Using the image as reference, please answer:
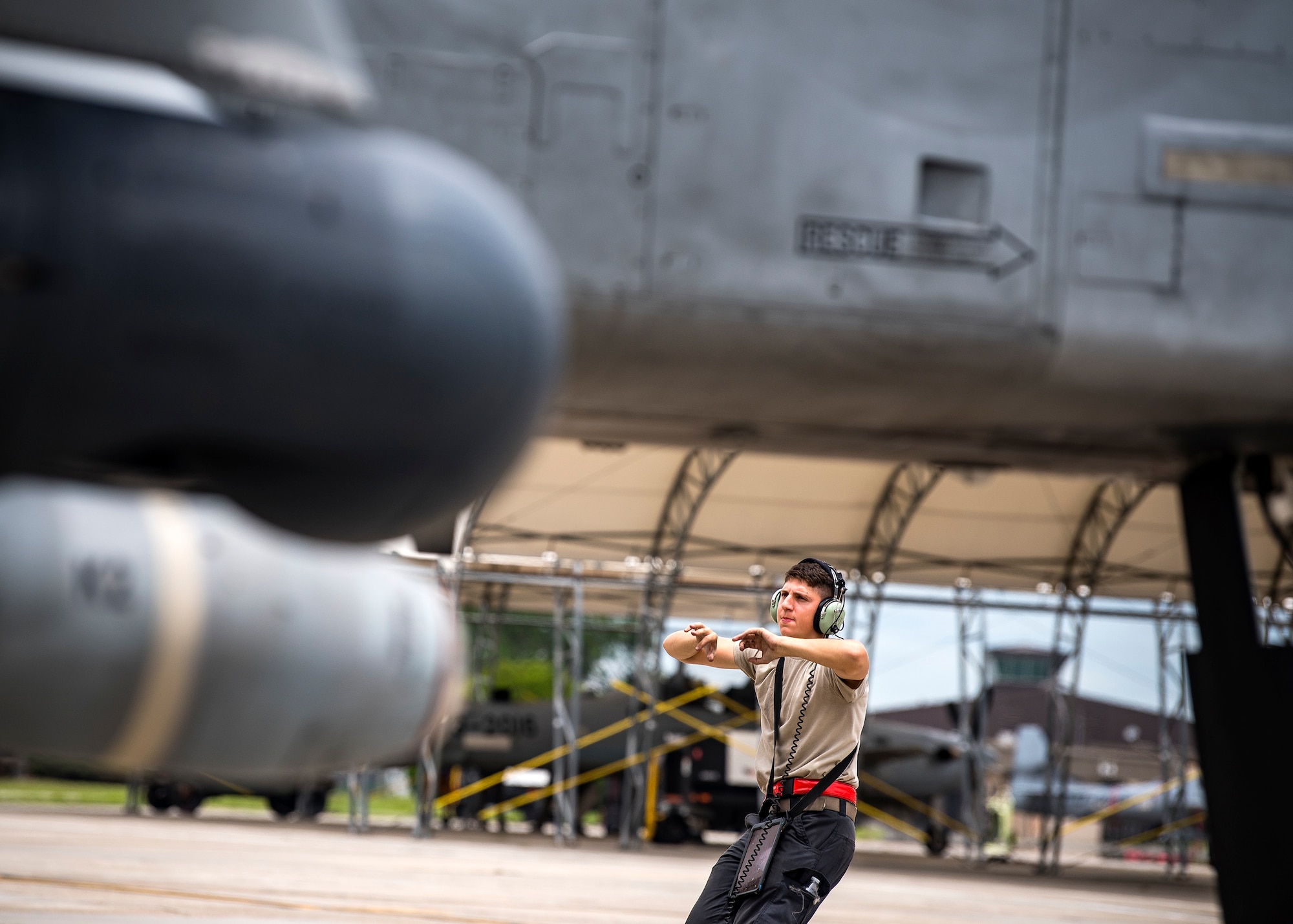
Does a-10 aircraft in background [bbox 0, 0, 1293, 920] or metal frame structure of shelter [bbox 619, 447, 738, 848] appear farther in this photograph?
metal frame structure of shelter [bbox 619, 447, 738, 848]

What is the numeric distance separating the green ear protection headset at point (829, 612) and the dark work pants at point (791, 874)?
0.57 metres

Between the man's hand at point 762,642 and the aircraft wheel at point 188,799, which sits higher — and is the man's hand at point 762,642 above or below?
above

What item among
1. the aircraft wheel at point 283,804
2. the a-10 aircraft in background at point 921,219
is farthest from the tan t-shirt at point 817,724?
the aircraft wheel at point 283,804

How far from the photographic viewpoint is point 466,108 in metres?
5.20

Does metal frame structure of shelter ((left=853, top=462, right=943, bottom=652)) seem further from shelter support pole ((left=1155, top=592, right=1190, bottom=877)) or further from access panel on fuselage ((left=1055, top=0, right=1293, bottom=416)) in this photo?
access panel on fuselage ((left=1055, top=0, right=1293, bottom=416))

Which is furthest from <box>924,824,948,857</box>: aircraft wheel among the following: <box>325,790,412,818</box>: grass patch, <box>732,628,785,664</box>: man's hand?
<box>732,628,785,664</box>: man's hand

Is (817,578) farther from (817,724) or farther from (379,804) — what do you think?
(379,804)

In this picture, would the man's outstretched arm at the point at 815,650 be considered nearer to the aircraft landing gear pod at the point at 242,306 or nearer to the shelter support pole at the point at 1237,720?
the aircraft landing gear pod at the point at 242,306

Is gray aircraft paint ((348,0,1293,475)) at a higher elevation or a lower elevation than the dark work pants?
higher

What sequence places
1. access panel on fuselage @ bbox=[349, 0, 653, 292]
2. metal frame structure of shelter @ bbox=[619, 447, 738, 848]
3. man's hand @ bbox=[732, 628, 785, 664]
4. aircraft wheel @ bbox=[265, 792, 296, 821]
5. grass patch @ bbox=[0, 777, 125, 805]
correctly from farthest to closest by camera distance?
grass patch @ bbox=[0, 777, 125, 805] < aircraft wheel @ bbox=[265, 792, 296, 821] < metal frame structure of shelter @ bbox=[619, 447, 738, 848] < access panel on fuselage @ bbox=[349, 0, 653, 292] < man's hand @ bbox=[732, 628, 785, 664]

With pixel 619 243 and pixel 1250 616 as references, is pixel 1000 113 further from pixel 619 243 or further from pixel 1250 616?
pixel 1250 616

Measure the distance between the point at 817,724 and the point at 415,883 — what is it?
8119 mm

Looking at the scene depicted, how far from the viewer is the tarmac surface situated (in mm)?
8547

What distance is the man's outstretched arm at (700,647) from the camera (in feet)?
12.3
